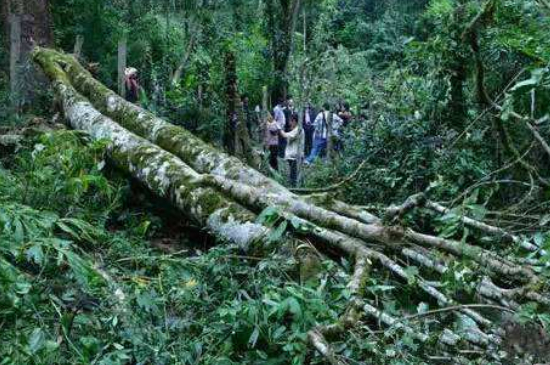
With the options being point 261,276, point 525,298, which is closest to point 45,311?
point 261,276

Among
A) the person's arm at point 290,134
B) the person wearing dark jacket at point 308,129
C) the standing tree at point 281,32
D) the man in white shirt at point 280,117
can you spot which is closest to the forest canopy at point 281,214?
the person's arm at point 290,134

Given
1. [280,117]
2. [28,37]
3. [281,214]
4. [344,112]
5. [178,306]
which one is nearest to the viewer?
[178,306]

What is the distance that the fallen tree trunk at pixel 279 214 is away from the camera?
3770 mm

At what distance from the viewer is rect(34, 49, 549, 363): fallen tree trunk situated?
3770mm

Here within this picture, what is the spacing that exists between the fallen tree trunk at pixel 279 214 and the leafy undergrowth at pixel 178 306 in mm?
100

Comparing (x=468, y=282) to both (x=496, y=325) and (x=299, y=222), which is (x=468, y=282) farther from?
(x=299, y=222)

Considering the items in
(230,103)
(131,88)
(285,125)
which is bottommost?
(285,125)

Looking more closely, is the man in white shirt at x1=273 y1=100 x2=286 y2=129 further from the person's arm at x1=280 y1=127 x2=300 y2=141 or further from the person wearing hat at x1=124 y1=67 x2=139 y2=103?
the person wearing hat at x1=124 y1=67 x2=139 y2=103

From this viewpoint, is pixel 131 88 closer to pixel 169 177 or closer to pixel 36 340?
pixel 169 177

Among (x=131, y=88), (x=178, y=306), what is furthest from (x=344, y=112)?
(x=178, y=306)

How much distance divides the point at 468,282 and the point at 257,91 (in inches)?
635

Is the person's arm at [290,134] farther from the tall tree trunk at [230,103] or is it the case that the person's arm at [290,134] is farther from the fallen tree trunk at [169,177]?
the fallen tree trunk at [169,177]

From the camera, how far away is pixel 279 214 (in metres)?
4.35

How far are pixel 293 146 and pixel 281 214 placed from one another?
6.80m
